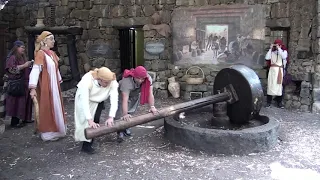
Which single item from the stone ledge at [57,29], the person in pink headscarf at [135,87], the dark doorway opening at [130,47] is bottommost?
the person in pink headscarf at [135,87]

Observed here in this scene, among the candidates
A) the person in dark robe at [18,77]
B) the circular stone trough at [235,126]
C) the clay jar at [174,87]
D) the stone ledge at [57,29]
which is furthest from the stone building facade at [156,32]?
the person in dark robe at [18,77]

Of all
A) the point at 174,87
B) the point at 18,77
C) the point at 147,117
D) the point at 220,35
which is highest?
the point at 220,35

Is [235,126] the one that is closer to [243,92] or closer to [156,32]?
[243,92]

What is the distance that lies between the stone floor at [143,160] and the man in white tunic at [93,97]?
37cm

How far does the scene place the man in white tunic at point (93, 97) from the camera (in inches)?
148

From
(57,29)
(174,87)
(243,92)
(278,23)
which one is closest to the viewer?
(243,92)

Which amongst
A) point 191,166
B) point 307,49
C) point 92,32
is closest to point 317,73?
point 307,49

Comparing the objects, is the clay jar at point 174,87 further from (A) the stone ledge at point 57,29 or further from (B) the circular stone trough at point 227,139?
(B) the circular stone trough at point 227,139

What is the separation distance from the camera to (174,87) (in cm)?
821

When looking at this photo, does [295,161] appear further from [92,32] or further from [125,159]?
[92,32]

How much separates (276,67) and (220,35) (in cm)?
153

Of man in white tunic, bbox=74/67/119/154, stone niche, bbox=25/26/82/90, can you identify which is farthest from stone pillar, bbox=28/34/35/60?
man in white tunic, bbox=74/67/119/154

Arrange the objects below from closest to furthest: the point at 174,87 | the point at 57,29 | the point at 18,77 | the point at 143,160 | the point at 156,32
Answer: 1. the point at 143,160
2. the point at 18,77
3. the point at 174,87
4. the point at 156,32
5. the point at 57,29

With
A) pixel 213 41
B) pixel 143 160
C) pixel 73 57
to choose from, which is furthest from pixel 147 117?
pixel 73 57
